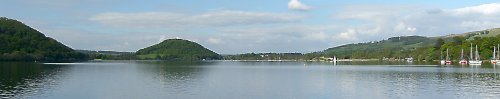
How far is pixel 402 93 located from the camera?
3934cm

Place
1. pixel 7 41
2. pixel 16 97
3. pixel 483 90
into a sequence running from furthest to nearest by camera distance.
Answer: pixel 7 41
pixel 483 90
pixel 16 97

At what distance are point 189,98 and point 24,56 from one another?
515 feet

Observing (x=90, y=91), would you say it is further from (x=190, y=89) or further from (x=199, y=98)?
(x=199, y=98)

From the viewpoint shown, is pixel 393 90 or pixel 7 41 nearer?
pixel 393 90

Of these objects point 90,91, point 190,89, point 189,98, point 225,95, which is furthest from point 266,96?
point 90,91

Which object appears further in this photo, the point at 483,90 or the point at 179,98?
the point at 483,90

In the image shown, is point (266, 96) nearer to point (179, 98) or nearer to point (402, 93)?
point (179, 98)

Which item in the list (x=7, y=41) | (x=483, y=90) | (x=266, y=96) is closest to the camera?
(x=266, y=96)

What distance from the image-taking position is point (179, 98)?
117 feet

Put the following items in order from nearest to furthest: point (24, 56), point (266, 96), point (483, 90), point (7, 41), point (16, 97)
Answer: point (16, 97)
point (266, 96)
point (483, 90)
point (24, 56)
point (7, 41)

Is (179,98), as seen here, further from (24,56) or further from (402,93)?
(24,56)

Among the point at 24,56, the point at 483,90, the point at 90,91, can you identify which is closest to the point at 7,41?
the point at 24,56

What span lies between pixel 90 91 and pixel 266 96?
41.2 feet

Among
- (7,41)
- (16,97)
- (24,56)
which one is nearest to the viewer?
(16,97)
